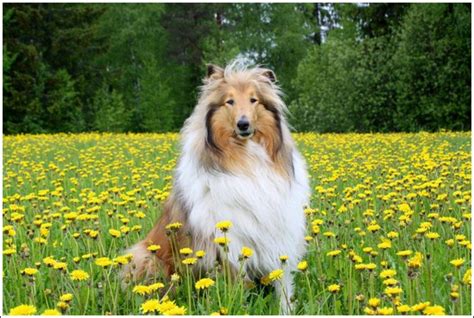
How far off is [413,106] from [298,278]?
1590cm

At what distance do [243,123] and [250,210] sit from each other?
542 mm

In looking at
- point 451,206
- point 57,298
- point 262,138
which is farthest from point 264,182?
point 451,206

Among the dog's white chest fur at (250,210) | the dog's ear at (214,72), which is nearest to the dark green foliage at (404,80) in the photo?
the dog's ear at (214,72)

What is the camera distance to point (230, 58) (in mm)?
26516

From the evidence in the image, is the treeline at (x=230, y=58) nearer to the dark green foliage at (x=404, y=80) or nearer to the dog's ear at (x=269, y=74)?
the dark green foliage at (x=404, y=80)

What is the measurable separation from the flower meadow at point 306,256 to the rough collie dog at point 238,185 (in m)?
0.12

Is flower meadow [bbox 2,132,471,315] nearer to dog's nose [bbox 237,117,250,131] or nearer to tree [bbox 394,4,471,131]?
dog's nose [bbox 237,117,250,131]

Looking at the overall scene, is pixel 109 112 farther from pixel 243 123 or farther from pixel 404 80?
pixel 243 123

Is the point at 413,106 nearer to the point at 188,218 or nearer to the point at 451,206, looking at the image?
the point at 451,206

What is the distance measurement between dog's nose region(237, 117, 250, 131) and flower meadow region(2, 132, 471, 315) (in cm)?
68

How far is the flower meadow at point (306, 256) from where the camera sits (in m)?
3.03

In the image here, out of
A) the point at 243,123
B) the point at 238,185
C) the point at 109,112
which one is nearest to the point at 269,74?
the point at 243,123

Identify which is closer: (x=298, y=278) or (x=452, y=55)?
(x=298, y=278)

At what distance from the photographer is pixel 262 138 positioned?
399 centimetres
